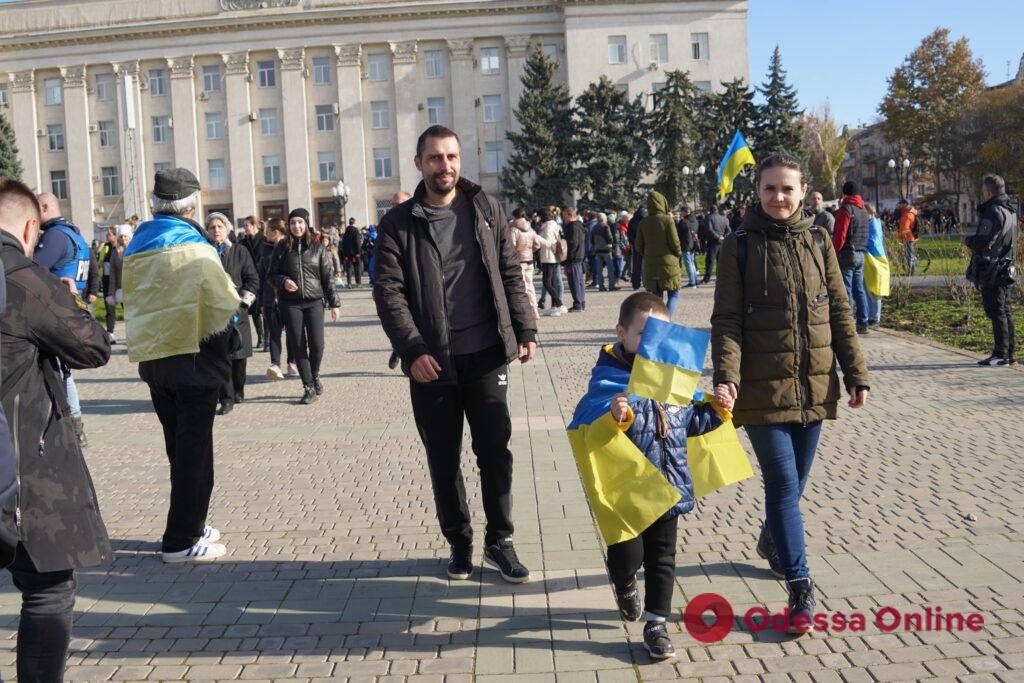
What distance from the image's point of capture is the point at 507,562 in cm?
503

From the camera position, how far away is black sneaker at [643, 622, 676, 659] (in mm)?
4043

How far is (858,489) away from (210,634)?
406 cm

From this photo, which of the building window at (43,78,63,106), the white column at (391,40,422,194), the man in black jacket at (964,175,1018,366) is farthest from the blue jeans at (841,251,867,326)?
the building window at (43,78,63,106)

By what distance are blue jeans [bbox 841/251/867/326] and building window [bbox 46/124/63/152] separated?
71076 millimetres

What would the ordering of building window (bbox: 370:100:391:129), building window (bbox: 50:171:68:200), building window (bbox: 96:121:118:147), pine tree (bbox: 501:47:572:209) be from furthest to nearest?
1. building window (bbox: 50:171:68:200)
2. building window (bbox: 96:121:118:147)
3. building window (bbox: 370:100:391:129)
4. pine tree (bbox: 501:47:572:209)

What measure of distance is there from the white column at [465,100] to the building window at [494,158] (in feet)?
2.38

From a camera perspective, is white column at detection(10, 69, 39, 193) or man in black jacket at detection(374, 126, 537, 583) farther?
white column at detection(10, 69, 39, 193)

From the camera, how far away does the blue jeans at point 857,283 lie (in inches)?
564

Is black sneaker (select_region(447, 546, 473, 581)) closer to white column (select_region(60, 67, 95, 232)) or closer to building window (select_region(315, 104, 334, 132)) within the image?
building window (select_region(315, 104, 334, 132))

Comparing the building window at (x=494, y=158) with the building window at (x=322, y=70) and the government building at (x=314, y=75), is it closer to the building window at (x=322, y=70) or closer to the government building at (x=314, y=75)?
the government building at (x=314, y=75)

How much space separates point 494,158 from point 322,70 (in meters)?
13.7

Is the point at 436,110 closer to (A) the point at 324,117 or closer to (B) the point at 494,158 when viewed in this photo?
(B) the point at 494,158

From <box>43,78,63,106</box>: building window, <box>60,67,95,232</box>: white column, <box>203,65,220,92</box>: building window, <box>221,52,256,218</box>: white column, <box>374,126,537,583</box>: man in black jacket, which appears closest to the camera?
<box>374,126,537,583</box>: man in black jacket

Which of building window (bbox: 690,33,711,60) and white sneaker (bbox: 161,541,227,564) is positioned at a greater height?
building window (bbox: 690,33,711,60)
